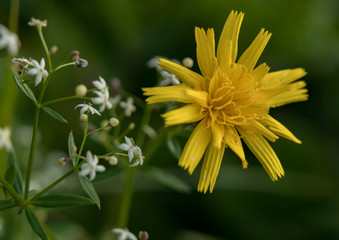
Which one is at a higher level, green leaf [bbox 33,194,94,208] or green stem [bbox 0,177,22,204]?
green stem [bbox 0,177,22,204]

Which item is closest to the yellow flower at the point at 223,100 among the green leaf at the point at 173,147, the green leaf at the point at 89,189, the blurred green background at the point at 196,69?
the green leaf at the point at 173,147

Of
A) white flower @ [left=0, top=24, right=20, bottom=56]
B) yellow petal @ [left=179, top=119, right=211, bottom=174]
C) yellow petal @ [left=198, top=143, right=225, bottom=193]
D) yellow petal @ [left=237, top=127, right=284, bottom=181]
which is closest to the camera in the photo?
white flower @ [left=0, top=24, right=20, bottom=56]

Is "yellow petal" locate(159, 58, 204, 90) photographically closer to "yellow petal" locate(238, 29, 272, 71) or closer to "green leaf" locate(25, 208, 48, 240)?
"yellow petal" locate(238, 29, 272, 71)

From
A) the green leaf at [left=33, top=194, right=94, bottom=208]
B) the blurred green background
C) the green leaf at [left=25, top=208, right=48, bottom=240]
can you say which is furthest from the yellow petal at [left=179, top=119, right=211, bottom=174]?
the blurred green background

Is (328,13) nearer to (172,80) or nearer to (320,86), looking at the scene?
(320,86)

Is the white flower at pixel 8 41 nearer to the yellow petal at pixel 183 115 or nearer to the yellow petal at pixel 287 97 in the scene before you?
the yellow petal at pixel 183 115

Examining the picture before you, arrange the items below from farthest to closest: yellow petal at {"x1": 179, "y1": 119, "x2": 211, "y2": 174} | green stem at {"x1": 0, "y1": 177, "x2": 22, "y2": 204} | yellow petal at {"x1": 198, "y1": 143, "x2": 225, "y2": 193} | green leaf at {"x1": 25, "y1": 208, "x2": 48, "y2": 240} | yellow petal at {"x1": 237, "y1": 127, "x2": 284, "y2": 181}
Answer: yellow petal at {"x1": 237, "y1": 127, "x2": 284, "y2": 181}
yellow petal at {"x1": 198, "y1": 143, "x2": 225, "y2": 193}
yellow petal at {"x1": 179, "y1": 119, "x2": 211, "y2": 174}
green leaf at {"x1": 25, "y1": 208, "x2": 48, "y2": 240}
green stem at {"x1": 0, "y1": 177, "x2": 22, "y2": 204}

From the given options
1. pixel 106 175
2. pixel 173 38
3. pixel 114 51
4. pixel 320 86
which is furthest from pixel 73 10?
pixel 320 86

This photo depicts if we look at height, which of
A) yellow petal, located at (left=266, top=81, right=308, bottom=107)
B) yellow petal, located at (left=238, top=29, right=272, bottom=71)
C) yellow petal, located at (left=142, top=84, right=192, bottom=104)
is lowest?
yellow petal, located at (left=266, top=81, right=308, bottom=107)
